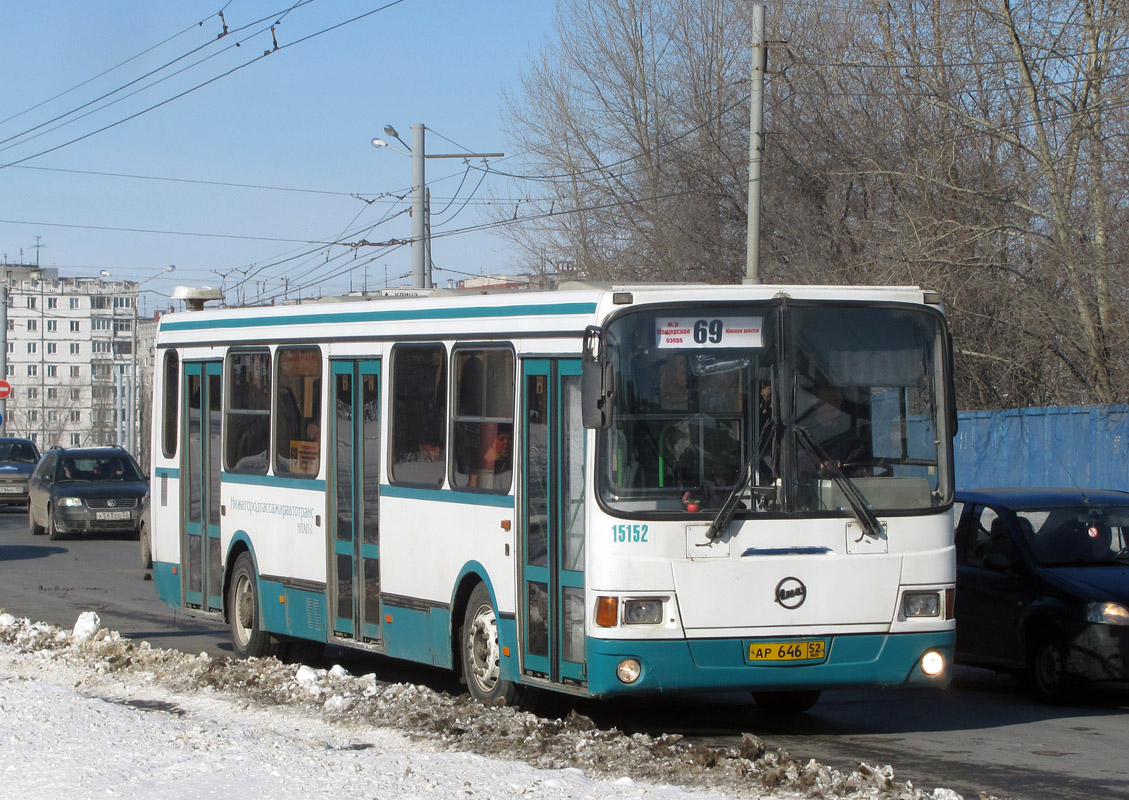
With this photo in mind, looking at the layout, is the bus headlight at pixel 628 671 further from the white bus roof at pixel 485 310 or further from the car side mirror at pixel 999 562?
the car side mirror at pixel 999 562

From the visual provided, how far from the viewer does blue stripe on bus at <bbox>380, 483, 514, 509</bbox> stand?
9039 millimetres

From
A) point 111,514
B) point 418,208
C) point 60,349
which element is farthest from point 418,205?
point 60,349

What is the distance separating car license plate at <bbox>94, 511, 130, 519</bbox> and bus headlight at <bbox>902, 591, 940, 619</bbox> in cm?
2099

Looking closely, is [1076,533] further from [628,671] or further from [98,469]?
[98,469]

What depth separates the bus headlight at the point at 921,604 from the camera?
333 inches

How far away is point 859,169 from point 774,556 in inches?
749

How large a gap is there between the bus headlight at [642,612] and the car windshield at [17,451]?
1317 inches

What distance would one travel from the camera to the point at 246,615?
12.2 m

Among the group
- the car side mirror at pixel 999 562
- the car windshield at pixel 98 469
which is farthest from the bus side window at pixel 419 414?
the car windshield at pixel 98 469

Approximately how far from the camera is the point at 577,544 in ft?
27.5

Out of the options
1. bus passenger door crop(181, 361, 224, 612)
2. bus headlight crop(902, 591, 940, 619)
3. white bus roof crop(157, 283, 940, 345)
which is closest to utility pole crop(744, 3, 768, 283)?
bus passenger door crop(181, 361, 224, 612)

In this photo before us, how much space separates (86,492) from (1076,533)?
20311mm

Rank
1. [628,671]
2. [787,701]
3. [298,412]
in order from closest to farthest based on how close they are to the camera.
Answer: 1. [628,671]
2. [787,701]
3. [298,412]

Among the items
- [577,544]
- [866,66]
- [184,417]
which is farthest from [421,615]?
[866,66]
